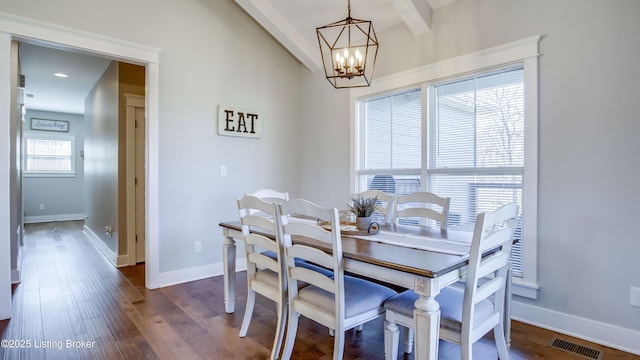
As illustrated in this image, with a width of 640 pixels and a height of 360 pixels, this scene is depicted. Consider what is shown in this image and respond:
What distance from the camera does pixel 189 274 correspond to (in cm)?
349

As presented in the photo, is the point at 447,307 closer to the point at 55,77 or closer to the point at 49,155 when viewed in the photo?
the point at 55,77

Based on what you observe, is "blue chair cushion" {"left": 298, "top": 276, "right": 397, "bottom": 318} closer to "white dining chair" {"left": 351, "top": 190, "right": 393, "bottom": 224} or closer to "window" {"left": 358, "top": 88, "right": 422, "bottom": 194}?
"white dining chair" {"left": 351, "top": 190, "right": 393, "bottom": 224}

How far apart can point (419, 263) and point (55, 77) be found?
20.6ft

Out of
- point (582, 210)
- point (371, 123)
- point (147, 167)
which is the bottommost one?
point (582, 210)

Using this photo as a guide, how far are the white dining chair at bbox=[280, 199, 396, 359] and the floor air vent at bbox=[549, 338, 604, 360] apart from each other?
1240 mm

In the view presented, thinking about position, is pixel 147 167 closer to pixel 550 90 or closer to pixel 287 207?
pixel 287 207

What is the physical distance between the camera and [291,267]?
6.08 feet

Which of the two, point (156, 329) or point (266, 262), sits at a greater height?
point (266, 262)

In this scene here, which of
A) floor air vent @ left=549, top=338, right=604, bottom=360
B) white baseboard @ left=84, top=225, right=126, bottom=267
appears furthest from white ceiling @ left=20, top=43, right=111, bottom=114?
floor air vent @ left=549, top=338, right=604, bottom=360

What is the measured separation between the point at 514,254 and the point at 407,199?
0.93m

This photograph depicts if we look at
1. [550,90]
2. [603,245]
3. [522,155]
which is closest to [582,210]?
[603,245]

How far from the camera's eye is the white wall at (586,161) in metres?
2.09

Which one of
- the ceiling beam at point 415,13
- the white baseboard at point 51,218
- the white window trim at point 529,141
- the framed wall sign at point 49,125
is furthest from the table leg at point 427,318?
the framed wall sign at point 49,125

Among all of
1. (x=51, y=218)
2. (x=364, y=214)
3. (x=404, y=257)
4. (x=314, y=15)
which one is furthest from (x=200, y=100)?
(x=51, y=218)
